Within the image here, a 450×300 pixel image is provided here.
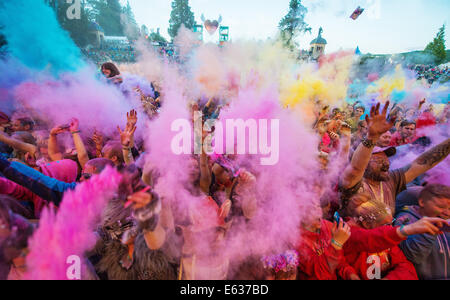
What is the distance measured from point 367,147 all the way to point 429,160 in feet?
3.24

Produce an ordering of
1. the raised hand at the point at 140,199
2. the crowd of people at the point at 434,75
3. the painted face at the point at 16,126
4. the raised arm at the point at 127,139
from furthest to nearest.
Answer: the crowd of people at the point at 434,75
the painted face at the point at 16,126
the raised arm at the point at 127,139
the raised hand at the point at 140,199

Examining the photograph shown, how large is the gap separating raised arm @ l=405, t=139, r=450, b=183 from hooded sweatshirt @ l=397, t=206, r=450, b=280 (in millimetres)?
762

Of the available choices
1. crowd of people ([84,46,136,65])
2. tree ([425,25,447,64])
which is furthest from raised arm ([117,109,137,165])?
tree ([425,25,447,64])

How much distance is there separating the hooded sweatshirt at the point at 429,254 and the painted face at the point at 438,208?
0.62ft

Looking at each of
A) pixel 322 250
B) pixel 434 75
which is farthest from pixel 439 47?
pixel 322 250

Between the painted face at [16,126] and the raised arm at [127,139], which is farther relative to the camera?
the painted face at [16,126]

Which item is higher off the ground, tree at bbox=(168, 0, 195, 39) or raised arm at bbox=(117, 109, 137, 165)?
tree at bbox=(168, 0, 195, 39)

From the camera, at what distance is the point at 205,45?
712cm

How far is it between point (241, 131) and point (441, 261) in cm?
224

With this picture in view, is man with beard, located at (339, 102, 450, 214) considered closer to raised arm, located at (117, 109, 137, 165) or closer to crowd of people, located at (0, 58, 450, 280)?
crowd of people, located at (0, 58, 450, 280)

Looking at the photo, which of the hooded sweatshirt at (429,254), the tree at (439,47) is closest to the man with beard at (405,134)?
the hooded sweatshirt at (429,254)

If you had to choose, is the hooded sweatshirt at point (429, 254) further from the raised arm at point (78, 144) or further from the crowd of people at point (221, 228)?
the raised arm at point (78, 144)

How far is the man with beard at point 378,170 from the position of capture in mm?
1799

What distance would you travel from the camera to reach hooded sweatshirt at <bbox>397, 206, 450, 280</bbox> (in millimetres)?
1645
